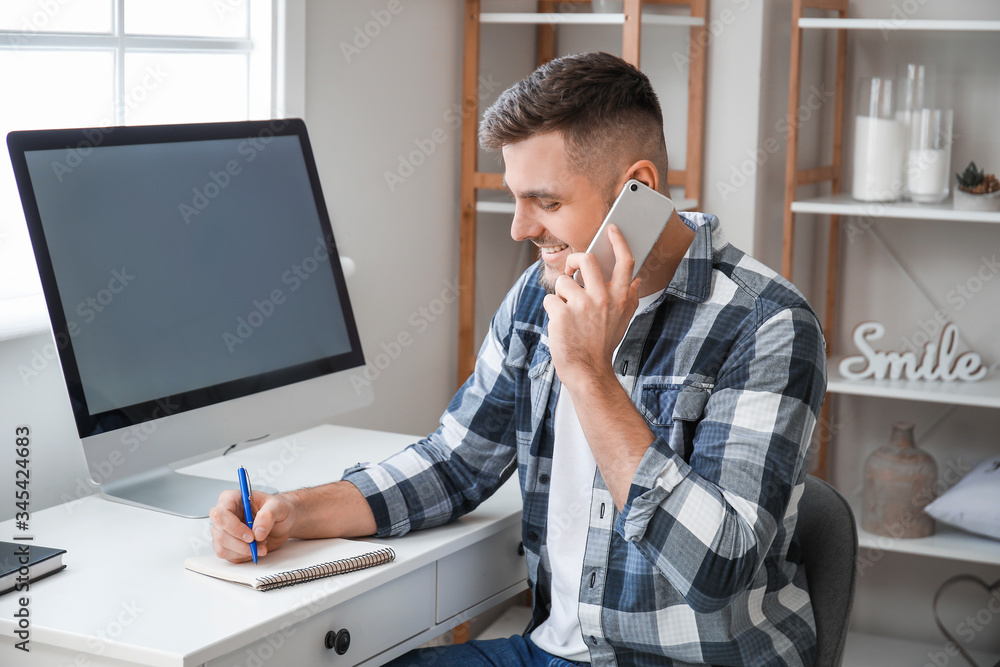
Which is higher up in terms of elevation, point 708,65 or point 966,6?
point 966,6

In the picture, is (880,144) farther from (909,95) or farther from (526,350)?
(526,350)

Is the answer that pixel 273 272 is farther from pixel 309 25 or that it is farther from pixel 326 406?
pixel 309 25

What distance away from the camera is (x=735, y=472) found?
3.82 ft

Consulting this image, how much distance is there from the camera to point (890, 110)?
245 centimetres

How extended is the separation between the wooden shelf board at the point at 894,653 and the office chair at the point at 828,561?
1.41m

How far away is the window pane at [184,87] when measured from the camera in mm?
1749

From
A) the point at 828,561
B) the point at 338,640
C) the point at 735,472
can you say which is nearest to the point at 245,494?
the point at 338,640

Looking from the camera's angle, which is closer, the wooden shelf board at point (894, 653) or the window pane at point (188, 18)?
the window pane at point (188, 18)

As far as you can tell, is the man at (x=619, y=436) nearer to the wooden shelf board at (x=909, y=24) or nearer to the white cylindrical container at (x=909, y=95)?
the wooden shelf board at (x=909, y=24)

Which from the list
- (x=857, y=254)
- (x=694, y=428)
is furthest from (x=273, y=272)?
(x=857, y=254)

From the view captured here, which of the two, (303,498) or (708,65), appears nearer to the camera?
(303,498)

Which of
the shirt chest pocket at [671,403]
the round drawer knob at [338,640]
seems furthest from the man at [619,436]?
the round drawer knob at [338,640]

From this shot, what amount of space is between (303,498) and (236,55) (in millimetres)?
980

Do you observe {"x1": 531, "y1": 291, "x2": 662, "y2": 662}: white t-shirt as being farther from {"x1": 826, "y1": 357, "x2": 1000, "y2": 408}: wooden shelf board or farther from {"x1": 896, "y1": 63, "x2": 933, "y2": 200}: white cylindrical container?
{"x1": 896, "y1": 63, "x2": 933, "y2": 200}: white cylindrical container
